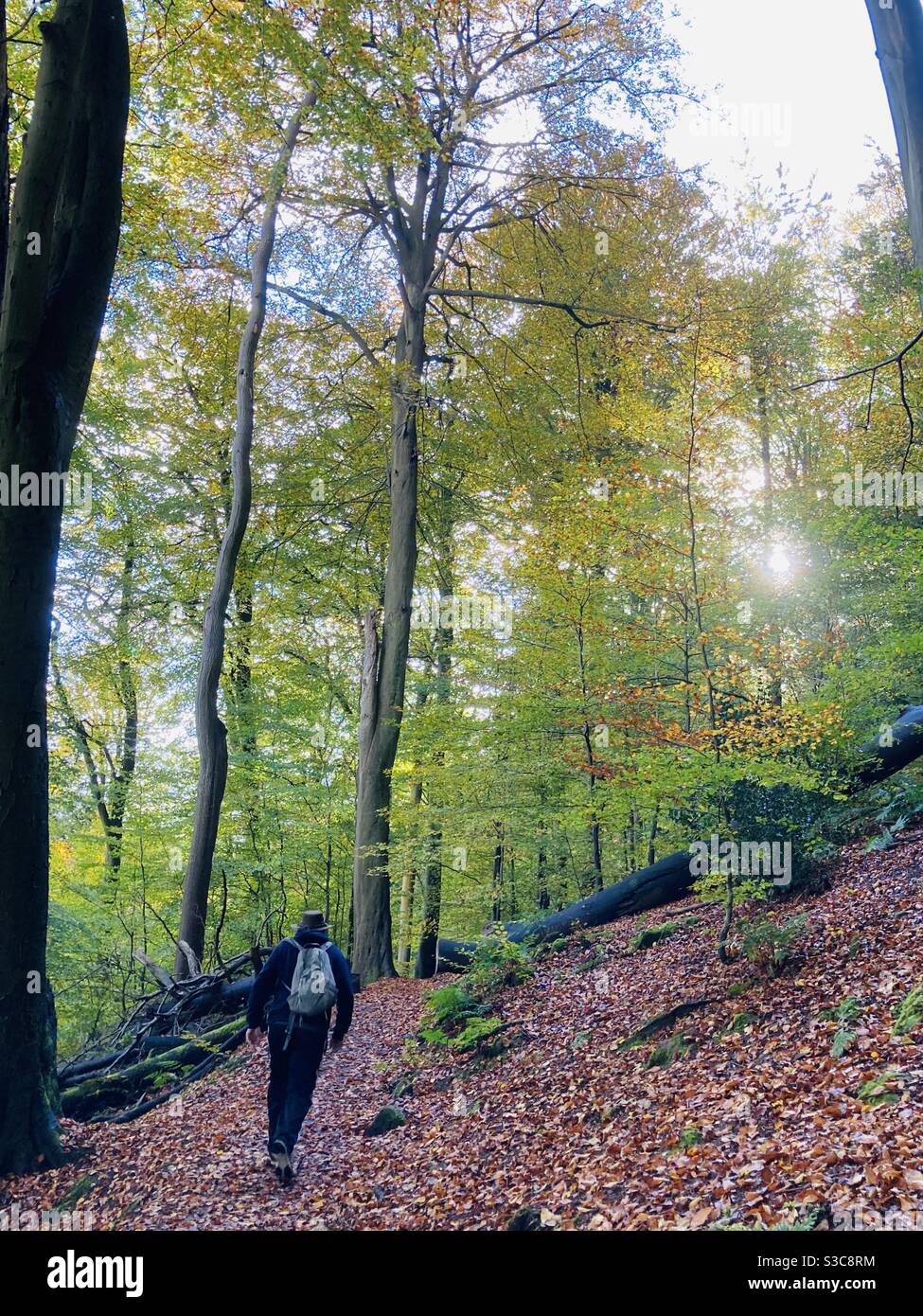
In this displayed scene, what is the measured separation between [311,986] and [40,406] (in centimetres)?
446

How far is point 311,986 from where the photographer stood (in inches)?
205

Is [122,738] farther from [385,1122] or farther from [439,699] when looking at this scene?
[385,1122]

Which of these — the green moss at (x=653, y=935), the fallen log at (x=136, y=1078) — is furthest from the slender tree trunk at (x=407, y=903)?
the green moss at (x=653, y=935)

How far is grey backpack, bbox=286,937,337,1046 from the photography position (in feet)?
16.9

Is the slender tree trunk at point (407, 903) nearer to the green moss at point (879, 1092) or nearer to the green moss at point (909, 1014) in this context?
the green moss at point (909, 1014)

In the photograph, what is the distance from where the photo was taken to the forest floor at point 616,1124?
3539mm

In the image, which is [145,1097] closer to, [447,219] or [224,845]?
[224,845]

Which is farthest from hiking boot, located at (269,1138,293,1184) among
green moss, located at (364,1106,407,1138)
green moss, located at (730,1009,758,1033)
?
green moss, located at (730,1009,758,1033)

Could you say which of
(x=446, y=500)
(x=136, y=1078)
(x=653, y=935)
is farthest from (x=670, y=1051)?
(x=446, y=500)

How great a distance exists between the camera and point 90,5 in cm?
541

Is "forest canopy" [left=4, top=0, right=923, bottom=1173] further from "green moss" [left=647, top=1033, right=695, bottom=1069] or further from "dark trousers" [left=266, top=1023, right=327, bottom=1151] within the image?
"dark trousers" [left=266, top=1023, right=327, bottom=1151]

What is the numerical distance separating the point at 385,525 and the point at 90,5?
31.1 feet
